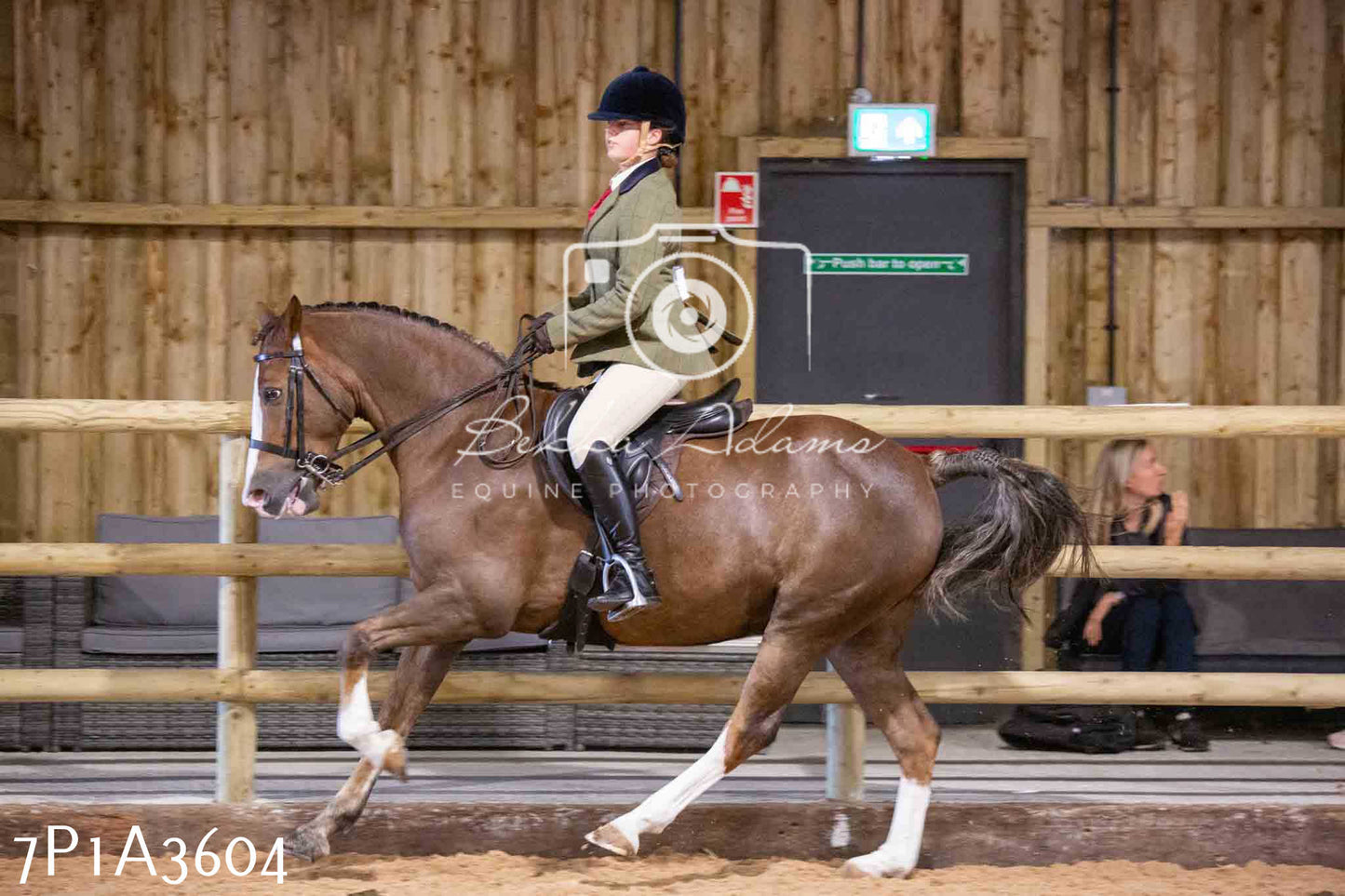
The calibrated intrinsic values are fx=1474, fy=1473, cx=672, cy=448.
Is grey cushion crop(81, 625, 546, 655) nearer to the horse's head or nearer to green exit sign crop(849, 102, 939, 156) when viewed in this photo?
the horse's head

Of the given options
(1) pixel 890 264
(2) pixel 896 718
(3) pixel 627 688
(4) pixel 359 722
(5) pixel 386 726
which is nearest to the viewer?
(4) pixel 359 722

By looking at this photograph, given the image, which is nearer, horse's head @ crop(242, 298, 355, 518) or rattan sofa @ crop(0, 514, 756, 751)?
horse's head @ crop(242, 298, 355, 518)

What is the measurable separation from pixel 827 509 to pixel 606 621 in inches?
29.1

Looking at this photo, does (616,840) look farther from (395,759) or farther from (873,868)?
(873,868)

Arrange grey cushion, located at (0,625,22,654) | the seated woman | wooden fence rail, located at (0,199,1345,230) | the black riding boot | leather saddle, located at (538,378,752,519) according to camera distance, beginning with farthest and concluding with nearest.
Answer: wooden fence rail, located at (0,199,1345,230) < the seated woman < grey cushion, located at (0,625,22,654) < leather saddle, located at (538,378,752,519) < the black riding boot

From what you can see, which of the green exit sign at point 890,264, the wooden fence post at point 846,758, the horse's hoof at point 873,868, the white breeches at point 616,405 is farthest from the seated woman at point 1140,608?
the white breeches at point 616,405

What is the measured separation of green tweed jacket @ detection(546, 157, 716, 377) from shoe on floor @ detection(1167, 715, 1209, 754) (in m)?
3.41

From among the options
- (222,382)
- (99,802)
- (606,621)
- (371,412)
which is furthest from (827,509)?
(222,382)

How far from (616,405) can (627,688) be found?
1013mm

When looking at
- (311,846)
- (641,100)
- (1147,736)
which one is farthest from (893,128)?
(311,846)

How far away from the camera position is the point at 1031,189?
748cm

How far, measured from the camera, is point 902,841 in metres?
4.51

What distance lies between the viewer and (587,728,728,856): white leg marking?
168 inches

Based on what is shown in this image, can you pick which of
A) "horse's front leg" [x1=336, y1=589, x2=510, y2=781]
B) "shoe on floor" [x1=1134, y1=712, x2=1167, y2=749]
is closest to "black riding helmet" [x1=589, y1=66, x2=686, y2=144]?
"horse's front leg" [x1=336, y1=589, x2=510, y2=781]
